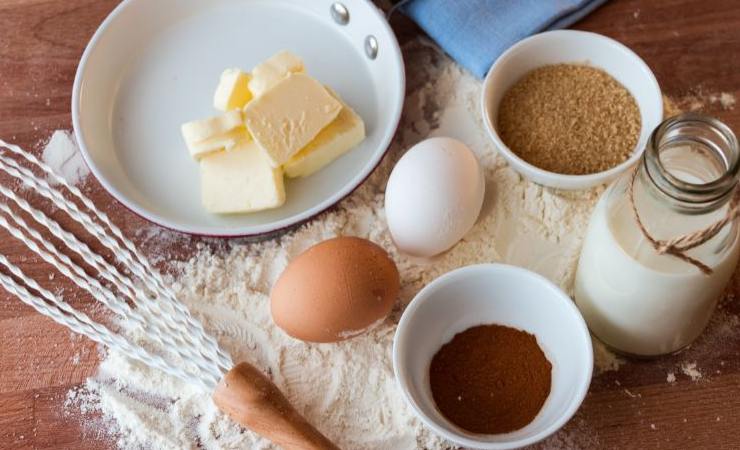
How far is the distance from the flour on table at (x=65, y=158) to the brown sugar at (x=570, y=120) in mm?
633

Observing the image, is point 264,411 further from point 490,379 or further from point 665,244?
point 665,244

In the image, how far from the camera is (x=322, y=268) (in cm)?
104

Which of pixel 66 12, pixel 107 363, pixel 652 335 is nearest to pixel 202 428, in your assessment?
pixel 107 363

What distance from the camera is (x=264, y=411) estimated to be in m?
1.01

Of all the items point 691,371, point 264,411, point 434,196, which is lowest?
point 691,371

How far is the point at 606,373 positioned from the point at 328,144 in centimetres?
50

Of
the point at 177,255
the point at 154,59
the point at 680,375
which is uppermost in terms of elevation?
the point at 154,59

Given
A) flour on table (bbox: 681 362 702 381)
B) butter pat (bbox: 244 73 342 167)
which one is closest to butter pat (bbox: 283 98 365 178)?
butter pat (bbox: 244 73 342 167)

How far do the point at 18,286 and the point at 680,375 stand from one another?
2.96ft

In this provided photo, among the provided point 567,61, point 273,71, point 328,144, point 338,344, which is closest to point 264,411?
point 338,344

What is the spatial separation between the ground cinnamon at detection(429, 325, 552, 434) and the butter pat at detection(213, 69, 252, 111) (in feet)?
1.59

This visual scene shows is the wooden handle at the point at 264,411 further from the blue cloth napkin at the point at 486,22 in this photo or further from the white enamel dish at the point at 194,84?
the blue cloth napkin at the point at 486,22

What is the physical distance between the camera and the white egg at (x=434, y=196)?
108cm

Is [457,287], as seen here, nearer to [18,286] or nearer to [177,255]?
[177,255]
